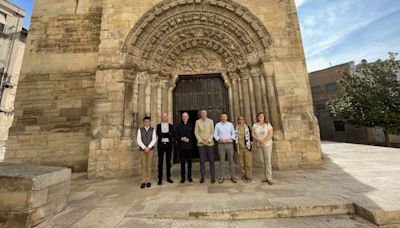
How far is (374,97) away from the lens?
39.6 feet

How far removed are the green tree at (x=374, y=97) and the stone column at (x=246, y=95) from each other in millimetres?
12228

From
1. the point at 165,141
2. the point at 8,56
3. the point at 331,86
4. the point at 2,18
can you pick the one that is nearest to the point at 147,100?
the point at 165,141

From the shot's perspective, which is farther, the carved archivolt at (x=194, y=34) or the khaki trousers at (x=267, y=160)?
the carved archivolt at (x=194, y=34)

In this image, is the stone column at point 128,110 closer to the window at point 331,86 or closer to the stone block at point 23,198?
the stone block at point 23,198

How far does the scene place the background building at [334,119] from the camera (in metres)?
16.1

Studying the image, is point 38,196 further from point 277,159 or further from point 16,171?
point 277,159

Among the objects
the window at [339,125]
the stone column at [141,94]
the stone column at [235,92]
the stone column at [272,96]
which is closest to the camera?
the stone column at [272,96]

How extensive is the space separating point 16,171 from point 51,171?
1.22 ft

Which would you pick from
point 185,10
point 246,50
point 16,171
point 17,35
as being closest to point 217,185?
point 16,171

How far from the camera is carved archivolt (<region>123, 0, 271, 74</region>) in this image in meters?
5.18

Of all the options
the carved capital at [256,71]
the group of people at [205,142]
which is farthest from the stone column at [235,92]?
the group of people at [205,142]

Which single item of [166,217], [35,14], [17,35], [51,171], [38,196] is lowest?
[166,217]

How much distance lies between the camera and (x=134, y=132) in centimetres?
479

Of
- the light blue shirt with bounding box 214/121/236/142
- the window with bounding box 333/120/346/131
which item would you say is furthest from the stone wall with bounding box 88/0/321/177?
the window with bounding box 333/120/346/131
